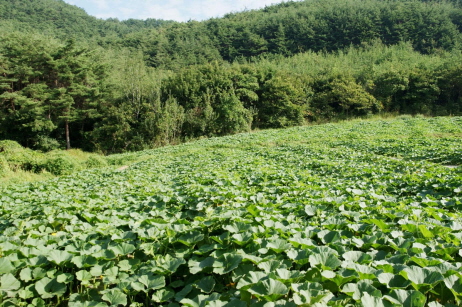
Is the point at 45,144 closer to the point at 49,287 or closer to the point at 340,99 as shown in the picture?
the point at 49,287

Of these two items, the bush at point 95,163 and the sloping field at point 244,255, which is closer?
the sloping field at point 244,255

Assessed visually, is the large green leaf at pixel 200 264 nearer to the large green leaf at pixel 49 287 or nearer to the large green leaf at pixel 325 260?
the large green leaf at pixel 325 260

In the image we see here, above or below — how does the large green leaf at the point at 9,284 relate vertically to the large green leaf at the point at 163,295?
above

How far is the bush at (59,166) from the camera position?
14.8 m

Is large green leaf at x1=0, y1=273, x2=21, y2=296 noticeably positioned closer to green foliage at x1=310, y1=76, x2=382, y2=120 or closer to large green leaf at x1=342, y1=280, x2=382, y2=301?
large green leaf at x1=342, y1=280, x2=382, y2=301

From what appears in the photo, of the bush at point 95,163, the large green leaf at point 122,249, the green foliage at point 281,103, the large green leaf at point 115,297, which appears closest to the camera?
the large green leaf at point 115,297

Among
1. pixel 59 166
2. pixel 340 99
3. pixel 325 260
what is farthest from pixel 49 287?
pixel 340 99

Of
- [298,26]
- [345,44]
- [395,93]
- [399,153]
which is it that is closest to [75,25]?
[298,26]

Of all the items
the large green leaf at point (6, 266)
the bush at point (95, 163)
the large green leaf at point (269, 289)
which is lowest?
the bush at point (95, 163)

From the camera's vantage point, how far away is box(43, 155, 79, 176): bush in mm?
14773

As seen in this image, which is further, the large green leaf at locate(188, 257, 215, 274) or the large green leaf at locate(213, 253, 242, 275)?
the large green leaf at locate(188, 257, 215, 274)

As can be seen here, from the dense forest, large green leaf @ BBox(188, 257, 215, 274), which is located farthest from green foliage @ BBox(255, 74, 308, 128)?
large green leaf @ BBox(188, 257, 215, 274)

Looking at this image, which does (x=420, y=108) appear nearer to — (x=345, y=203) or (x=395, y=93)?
(x=395, y=93)

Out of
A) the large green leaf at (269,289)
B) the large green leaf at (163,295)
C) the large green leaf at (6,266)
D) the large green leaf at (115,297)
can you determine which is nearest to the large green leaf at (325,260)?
the large green leaf at (269,289)
